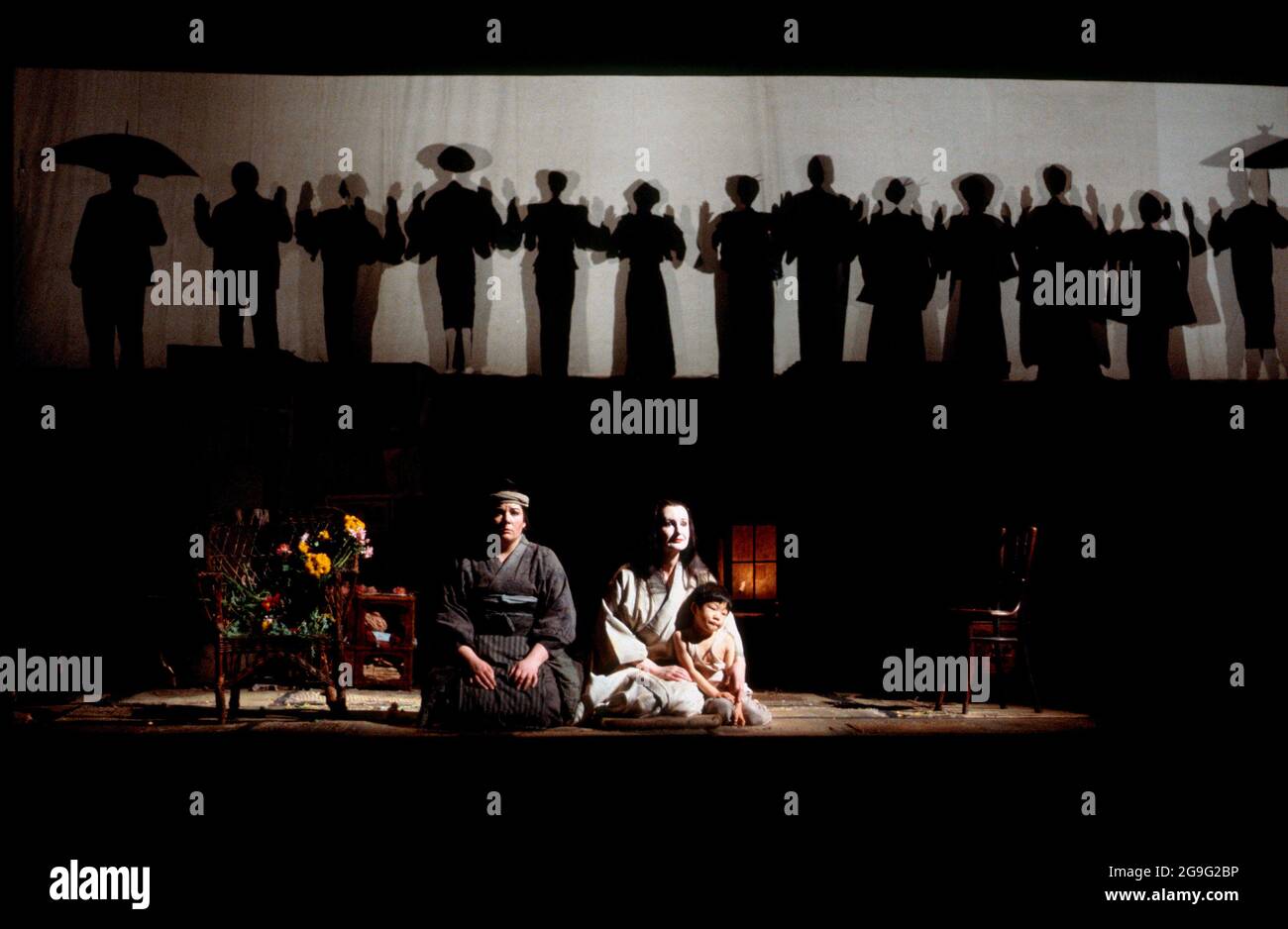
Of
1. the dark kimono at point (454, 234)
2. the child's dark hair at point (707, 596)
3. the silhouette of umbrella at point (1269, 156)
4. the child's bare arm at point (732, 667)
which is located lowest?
the child's bare arm at point (732, 667)

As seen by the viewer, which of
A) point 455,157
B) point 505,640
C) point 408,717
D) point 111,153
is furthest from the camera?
point 455,157

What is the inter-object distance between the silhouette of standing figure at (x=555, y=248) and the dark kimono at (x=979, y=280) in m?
2.55

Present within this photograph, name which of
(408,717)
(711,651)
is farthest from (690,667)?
(408,717)

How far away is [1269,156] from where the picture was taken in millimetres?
7176

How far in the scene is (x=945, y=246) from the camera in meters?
7.22

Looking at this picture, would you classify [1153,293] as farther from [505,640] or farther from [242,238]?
[242,238]

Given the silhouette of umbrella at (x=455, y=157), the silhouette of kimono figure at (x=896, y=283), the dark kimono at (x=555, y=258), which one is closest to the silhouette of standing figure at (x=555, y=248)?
the dark kimono at (x=555, y=258)

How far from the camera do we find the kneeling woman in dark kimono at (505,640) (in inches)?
227

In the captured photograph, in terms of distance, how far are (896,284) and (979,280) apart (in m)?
0.61

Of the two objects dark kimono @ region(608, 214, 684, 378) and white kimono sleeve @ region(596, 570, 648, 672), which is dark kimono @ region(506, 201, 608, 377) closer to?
dark kimono @ region(608, 214, 684, 378)

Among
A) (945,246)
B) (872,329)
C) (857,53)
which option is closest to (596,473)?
(872,329)

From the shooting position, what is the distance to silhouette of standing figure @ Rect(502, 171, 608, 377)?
7.19 metres

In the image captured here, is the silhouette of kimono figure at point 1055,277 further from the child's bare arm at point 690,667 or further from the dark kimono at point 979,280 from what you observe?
the child's bare arm at point 690,667
